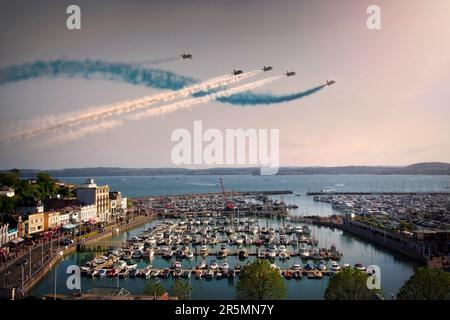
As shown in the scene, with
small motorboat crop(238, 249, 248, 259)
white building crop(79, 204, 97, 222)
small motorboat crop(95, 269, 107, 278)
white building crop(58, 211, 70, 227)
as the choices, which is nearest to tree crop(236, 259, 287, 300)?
small motorboat crop(95, 269, 107, 278)

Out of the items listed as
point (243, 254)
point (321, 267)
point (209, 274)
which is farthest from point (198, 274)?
point (321, 267)

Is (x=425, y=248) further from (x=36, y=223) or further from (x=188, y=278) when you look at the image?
(x=36, y=223)

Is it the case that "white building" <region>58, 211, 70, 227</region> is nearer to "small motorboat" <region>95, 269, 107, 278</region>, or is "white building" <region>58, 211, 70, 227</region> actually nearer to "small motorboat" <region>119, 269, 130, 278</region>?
"small motorboat" <region>95, 269, 107, 278</region>

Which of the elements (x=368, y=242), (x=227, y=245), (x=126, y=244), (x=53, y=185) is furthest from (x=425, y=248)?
(x=53, y=185)

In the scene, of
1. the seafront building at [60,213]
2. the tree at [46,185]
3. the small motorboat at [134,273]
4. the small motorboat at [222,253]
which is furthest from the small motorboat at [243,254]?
the tree at [46,185]

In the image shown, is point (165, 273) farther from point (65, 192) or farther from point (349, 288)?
point (65, 192)

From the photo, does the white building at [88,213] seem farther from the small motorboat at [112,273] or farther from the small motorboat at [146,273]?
the small motorboat at [146,273]
